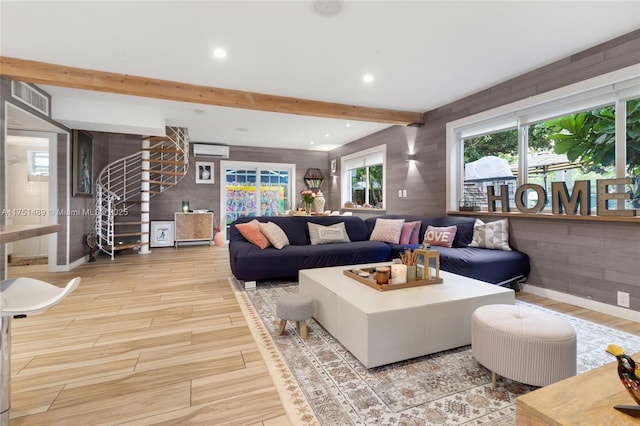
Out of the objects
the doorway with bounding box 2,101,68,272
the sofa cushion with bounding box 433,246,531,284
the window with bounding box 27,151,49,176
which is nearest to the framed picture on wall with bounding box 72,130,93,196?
the doorway with bounding box 2,101,68,272

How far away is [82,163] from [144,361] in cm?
453

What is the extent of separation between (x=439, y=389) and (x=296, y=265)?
232cm

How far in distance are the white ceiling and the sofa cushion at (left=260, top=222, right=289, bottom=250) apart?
184 cm

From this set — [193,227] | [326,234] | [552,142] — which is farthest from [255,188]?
[552,142]

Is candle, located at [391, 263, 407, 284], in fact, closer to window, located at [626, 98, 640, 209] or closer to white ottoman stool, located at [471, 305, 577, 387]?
white ottoman stool, located at [471, 305, 577, 387]

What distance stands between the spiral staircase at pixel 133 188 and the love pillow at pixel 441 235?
191 inches

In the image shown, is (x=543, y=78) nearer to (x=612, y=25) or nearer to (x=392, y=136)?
(x=612, y=25)

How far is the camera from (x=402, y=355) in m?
1.90

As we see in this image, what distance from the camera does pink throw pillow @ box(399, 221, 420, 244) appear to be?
4.46 meters

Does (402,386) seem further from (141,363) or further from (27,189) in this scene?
(27,189)

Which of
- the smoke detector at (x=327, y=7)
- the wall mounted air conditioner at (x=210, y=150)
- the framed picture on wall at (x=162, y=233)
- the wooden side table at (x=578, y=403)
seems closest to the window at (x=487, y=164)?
the smoke detector at (x=327, y=7)

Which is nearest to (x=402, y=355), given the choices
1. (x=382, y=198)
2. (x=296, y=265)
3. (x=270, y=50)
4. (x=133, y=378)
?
(x=133, y=378)

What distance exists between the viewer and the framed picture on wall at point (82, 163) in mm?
4770

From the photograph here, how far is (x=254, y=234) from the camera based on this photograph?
3.91m
